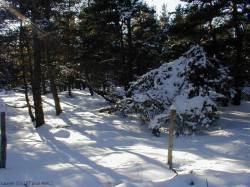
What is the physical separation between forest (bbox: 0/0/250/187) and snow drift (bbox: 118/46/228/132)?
0.04m

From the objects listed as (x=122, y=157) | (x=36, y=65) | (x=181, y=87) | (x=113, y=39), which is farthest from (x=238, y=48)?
(x=122, y=157)

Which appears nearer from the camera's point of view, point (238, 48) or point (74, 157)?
point (74, 157)

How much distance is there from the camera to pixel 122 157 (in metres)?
10.0

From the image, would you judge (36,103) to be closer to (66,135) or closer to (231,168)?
(66,135)

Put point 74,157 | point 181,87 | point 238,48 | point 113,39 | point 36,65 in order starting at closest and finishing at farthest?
1. point 74,157
2. point 181,87
3. point 36,65
4. point 238,48
5. point 113,39

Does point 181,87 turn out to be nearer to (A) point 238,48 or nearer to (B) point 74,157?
(A) point 238,48

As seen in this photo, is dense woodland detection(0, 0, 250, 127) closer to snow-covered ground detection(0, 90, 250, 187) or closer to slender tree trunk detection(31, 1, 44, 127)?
slender tree trunk detection(31, 1, 44, 127)

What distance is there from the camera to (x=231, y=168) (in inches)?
314

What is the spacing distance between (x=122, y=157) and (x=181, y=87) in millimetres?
7218

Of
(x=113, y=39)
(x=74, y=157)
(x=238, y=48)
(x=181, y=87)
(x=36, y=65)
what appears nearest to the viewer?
(x=74, y=157)

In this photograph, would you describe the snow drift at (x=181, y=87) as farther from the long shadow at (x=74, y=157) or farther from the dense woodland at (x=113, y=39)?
the long shadow at (x=74, y=157)

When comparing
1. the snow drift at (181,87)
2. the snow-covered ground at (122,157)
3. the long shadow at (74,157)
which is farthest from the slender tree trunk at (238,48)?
the long shadow at (74,157)

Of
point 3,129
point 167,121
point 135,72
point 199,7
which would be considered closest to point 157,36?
point 135,72

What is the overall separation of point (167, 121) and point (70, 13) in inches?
459
